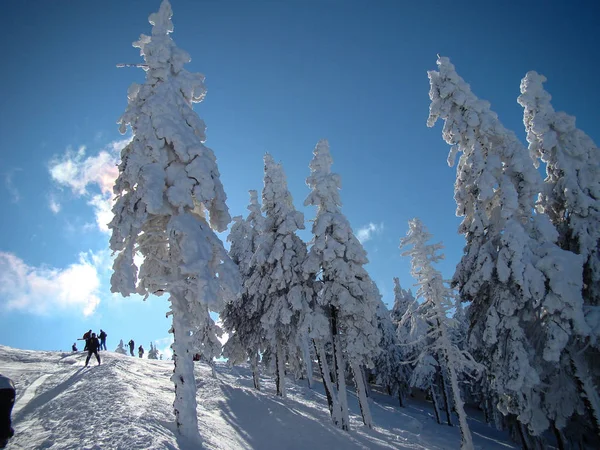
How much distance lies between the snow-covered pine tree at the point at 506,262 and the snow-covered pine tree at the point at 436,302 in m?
1.64

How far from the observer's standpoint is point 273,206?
84.0ft

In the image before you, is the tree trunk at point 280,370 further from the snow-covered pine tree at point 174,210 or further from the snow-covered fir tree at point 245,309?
the snow-covered pine tree at point 174,210

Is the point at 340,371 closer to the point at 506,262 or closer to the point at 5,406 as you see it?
the point at 506,262

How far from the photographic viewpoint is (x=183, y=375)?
11.3m

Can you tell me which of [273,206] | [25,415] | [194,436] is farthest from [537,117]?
[25,415]

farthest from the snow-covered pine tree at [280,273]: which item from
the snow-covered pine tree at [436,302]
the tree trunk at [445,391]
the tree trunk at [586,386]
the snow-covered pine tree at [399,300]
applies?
the snow-covered pine tree at [399,300]

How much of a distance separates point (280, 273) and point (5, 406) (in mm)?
16279

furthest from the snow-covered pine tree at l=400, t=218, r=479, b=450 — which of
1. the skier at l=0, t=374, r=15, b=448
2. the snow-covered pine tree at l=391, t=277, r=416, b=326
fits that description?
the snow-covered pine tree at l=391, t=277, r=416, b=326

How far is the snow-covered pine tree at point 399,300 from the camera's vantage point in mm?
46141

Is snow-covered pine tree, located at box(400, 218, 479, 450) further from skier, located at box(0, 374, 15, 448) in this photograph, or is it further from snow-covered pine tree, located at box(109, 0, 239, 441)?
skier, located at box(0, 374, 15, 448)

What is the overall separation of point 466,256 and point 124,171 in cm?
1645

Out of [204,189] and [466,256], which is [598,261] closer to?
[466,256]

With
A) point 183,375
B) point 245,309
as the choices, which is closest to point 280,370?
point 245,309

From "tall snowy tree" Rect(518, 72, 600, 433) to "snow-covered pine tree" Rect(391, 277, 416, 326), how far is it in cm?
2953
